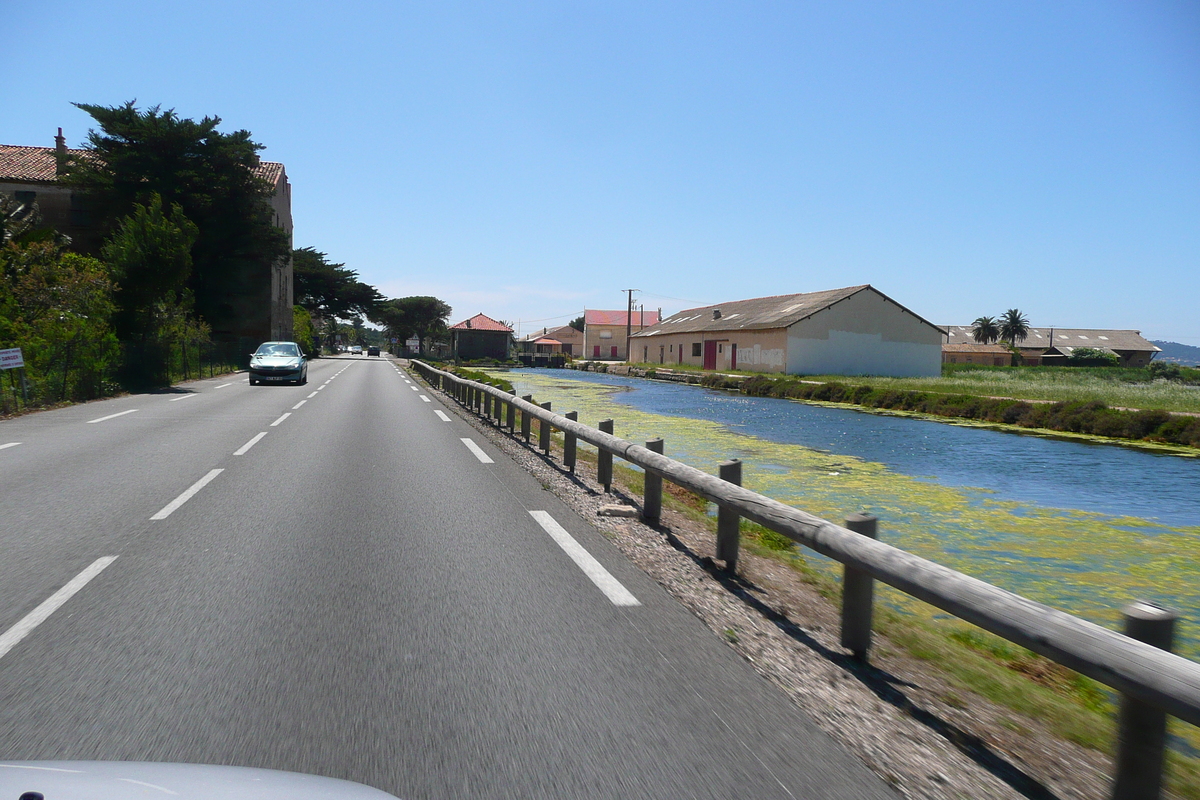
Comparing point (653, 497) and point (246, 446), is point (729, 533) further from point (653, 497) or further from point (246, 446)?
point (246, 446)


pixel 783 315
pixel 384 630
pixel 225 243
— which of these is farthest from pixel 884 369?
pixel 384 630

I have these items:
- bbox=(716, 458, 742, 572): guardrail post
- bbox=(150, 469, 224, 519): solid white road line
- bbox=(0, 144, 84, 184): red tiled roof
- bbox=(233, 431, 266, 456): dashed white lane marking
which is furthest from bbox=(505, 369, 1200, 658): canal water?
bbox=(0, 144, 84, 184): red tiled roof

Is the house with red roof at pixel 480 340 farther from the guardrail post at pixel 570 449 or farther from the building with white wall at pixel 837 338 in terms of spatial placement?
the guardrail post at pixel 570 449

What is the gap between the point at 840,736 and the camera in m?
3.19

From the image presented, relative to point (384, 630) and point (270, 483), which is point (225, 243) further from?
point (384, 630)

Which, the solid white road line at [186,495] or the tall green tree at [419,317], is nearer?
the solid white road line at [186,495]

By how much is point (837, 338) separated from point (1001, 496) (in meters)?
37.1

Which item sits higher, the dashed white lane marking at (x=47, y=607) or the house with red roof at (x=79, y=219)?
the house with red roof at (x=79, y=219)

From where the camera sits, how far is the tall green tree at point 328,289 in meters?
75.7

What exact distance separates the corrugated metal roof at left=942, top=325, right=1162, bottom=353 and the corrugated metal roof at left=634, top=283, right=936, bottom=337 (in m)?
41.9

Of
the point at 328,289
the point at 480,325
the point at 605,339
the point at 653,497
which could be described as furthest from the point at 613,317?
the point at 653,497

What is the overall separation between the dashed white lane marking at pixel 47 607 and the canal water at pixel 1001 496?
5599 millimetres

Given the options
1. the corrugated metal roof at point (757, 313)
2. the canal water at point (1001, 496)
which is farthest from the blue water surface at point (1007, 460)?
the corrugated metal roof at point (757, 313)

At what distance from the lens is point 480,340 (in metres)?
94.9
